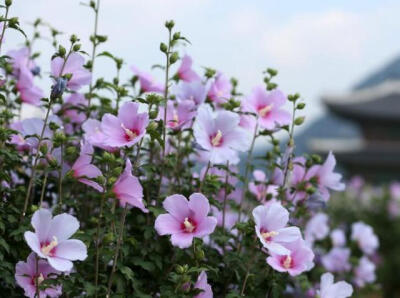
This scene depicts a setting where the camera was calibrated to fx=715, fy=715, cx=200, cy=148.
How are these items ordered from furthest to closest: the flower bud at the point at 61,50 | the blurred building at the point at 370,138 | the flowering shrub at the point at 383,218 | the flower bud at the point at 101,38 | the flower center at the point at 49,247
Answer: the blurred building at the point at 370,138 → the flowering shrub at the point at 383,218 → the flower bud at the point at 101,38 → the flower bud at the point at 61,50 → the flower center at the point at 49,247

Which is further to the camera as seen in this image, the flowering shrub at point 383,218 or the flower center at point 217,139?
the flowering shrub at point 383,218

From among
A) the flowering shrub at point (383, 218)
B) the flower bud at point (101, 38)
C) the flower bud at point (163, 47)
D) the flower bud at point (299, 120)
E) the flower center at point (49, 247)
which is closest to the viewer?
the flower center at point (49, 247)

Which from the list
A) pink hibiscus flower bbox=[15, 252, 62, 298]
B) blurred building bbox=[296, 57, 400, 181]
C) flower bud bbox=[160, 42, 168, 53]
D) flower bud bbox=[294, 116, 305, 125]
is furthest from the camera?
blurred building bbox=[296, 57, 400, 181]

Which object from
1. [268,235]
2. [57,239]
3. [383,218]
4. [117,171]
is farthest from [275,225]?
[383,218]

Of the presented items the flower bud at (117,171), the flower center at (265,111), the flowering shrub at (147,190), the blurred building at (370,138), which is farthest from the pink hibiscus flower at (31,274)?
the blurred building at (370,138)

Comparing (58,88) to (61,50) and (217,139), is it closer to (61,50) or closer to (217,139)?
(61,50)

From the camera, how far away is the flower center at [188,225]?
1.53 metres

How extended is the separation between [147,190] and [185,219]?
339 millimetres

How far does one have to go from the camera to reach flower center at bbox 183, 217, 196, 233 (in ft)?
5.02

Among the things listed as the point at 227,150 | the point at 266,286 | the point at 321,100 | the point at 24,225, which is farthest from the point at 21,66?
the point at 321,100

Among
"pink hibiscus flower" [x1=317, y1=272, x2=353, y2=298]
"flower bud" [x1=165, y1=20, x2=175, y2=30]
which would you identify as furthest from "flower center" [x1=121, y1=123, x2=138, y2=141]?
"pink hibiscus flower" [x1=317, y1=272, x2=353, y2=298]

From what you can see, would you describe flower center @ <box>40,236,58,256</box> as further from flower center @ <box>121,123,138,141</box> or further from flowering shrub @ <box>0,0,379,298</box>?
flower center @ <box>121,123,138,141</box>

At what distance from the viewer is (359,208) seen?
7285mm

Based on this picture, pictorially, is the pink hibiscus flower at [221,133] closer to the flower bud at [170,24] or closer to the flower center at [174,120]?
the flower center at [174,120]
